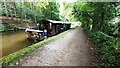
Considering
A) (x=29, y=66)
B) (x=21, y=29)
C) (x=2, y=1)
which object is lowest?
(x=21, y=29)

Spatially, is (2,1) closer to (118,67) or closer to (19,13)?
(19,13)

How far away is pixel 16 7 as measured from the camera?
36094mm

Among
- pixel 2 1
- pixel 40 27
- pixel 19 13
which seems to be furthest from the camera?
pixel 19 13

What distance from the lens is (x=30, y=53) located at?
10.6 m

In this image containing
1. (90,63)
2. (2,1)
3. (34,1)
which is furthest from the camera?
(34,1)

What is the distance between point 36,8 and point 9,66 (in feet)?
106

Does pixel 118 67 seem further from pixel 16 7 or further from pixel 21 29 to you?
pixel 16 7

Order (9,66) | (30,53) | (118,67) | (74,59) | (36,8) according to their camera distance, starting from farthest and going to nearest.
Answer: (36,8) < (30,53) < (74,59) < (9,66) < (118,67)

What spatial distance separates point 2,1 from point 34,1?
652 cm

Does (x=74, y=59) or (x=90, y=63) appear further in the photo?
(x=74, y=59)

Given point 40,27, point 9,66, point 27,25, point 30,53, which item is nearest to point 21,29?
point 27,25

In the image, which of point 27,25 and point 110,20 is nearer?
point 110,20

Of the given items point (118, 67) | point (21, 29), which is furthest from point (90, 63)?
point (21, 29)

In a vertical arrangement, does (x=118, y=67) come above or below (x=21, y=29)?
above
